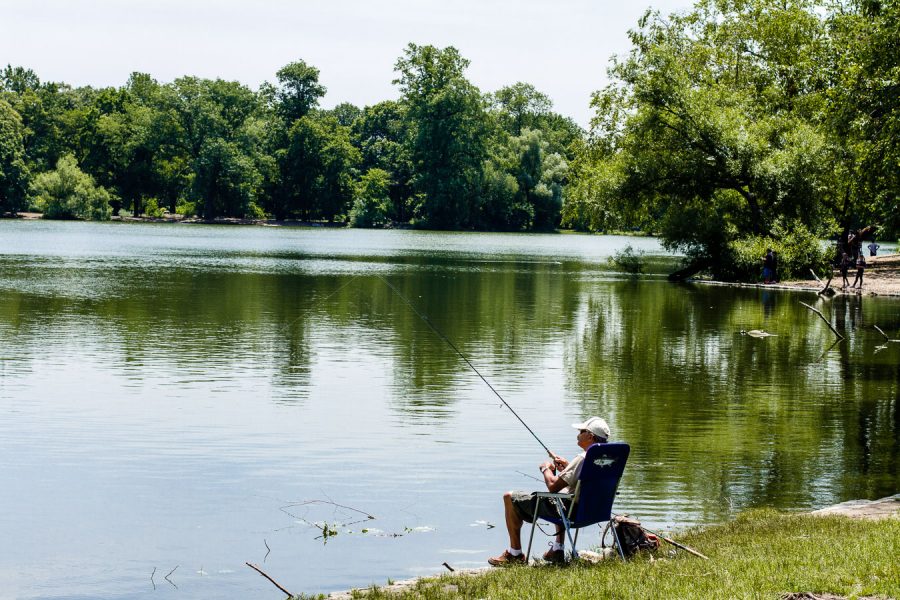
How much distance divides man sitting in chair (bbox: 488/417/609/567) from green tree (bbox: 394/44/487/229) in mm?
126024

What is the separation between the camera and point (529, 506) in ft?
31.0

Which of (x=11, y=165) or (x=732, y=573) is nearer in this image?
(x=732, y=573)

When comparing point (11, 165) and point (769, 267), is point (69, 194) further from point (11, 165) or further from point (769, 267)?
point (769, 267)

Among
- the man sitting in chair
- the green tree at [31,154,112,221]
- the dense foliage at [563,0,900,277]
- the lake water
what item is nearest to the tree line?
the green tree at [31,154,112,221]

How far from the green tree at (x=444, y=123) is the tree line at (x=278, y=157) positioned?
0.18 metres

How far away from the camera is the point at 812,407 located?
18938 mm

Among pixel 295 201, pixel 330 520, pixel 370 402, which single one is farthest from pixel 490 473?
pixel 295 201

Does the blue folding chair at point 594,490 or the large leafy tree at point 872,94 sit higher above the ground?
the large leafy tree at point 872,94

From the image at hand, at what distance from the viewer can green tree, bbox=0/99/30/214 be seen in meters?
132

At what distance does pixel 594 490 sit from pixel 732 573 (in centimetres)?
142

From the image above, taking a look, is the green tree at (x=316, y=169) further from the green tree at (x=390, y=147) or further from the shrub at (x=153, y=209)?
the shrub at (x=153, y=209)

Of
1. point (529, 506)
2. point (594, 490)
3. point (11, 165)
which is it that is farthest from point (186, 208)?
point (594, 490)

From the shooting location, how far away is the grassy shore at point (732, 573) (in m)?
7.53

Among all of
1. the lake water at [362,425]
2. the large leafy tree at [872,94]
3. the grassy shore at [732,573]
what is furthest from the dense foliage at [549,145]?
the grassy shore at [732,573]
